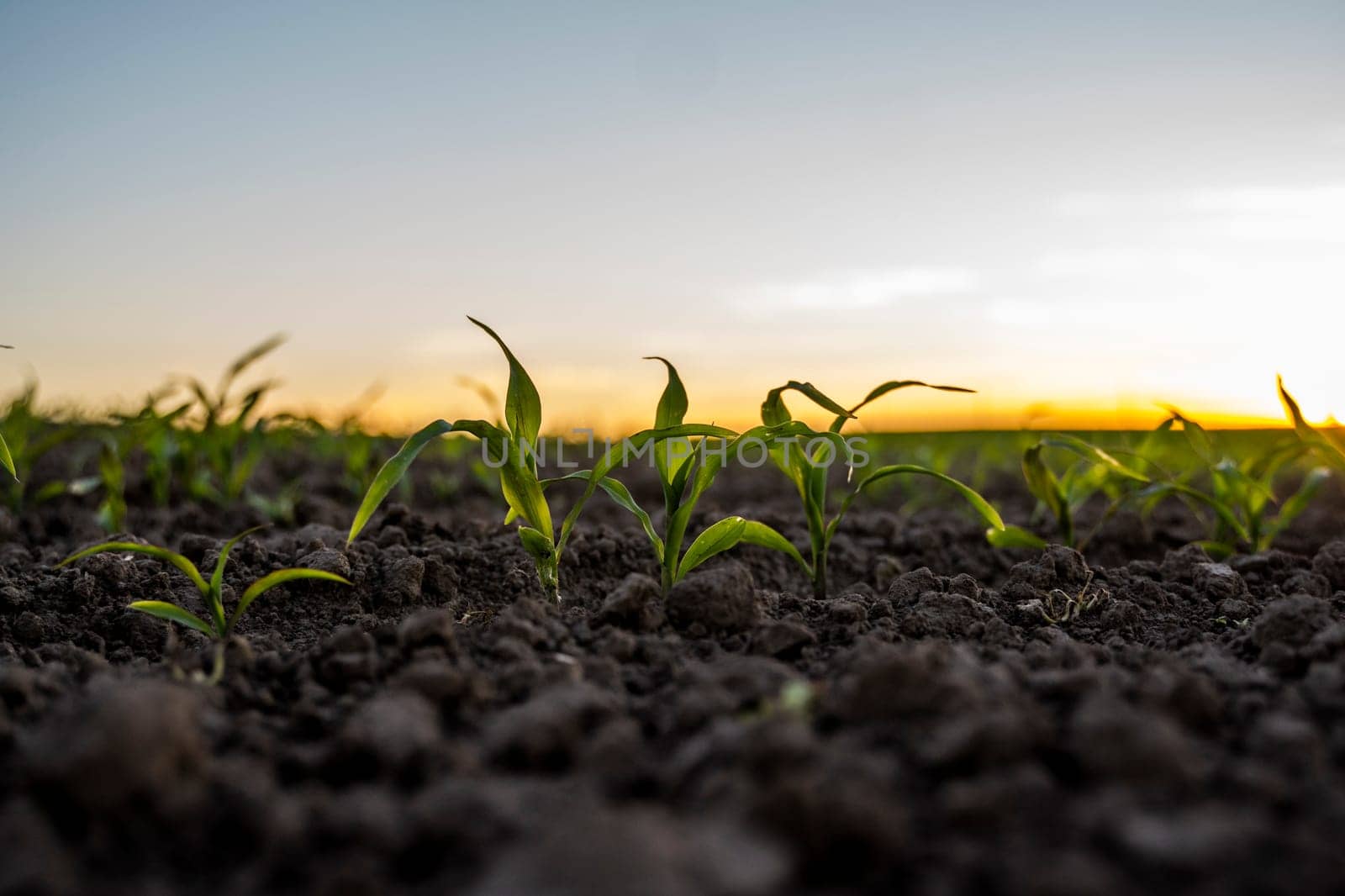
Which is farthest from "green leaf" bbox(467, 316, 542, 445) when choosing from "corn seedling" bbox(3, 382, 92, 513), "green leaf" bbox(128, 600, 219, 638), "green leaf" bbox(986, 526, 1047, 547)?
"corn seedling" bbox(3, 382, 92, 513)

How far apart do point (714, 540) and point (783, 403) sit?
1.44 feet

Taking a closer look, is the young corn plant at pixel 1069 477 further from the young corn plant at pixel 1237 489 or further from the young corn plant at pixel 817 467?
the young corn plant at pixel 817 467

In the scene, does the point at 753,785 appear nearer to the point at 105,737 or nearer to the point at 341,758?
the point at 341,758

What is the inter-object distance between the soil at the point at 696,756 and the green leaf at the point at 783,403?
459 millimetres

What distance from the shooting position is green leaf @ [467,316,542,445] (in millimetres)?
2201

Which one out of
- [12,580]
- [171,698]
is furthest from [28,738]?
[12,580]

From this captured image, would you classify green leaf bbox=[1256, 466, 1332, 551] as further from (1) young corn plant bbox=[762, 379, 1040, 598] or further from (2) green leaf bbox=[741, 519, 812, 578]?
(2) green leaf bbox=[741, 519, 812, 578]

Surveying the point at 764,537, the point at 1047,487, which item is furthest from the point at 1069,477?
the point at 764,537

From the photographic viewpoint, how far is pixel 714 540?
7.57 ft

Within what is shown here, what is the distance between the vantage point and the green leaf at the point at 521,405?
2.20 meters

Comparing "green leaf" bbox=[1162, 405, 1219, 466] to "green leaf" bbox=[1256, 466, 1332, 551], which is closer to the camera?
"green leaf" bbox=[1162, 405, 1219, 466]

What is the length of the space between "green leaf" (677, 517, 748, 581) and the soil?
8.0 inches

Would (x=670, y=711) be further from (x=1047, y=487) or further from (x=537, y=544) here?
(x=1047, y=487)

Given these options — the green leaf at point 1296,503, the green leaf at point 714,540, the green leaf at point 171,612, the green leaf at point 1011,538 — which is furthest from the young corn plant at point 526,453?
the green leaf at point 1296,503
